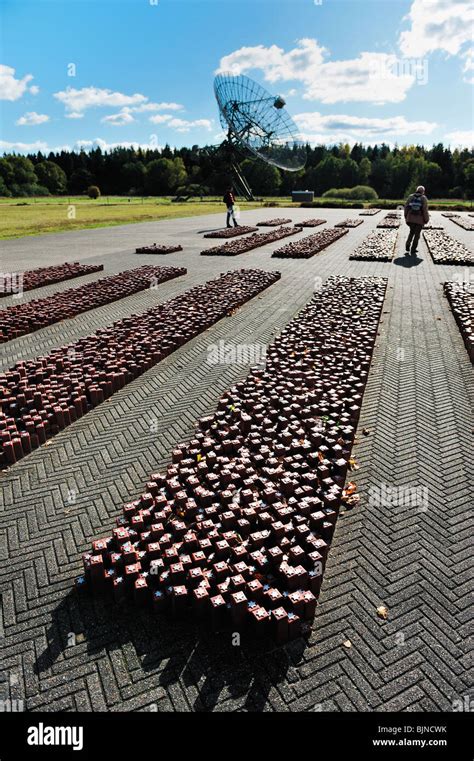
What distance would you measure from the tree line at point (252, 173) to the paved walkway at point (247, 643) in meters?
85.8

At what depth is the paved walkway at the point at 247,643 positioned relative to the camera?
12.7 ft

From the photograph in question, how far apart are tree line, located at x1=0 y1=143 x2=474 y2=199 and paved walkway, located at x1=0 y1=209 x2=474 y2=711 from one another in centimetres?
8575

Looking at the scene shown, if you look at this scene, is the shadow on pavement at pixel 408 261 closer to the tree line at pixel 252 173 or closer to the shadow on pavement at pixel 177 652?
the shadow on pavement at pixel 177 652

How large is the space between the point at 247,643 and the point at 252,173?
123m

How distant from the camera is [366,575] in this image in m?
5.00

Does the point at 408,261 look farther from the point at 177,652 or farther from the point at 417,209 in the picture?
the point at 177,652

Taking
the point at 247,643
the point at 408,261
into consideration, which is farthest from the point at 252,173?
the point at 247,643

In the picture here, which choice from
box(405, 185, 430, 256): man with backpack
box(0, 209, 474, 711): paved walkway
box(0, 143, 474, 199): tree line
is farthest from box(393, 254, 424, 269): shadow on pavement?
box(0, 143, 474, 199): tree line

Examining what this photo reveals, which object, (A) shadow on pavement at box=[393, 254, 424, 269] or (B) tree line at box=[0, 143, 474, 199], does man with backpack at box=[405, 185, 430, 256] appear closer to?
(A) shadow on pavement at box=[393, 254, 424, 269]

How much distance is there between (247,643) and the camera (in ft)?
14.1

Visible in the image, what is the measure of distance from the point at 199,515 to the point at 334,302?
11.2 m

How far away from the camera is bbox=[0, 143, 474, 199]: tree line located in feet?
371
